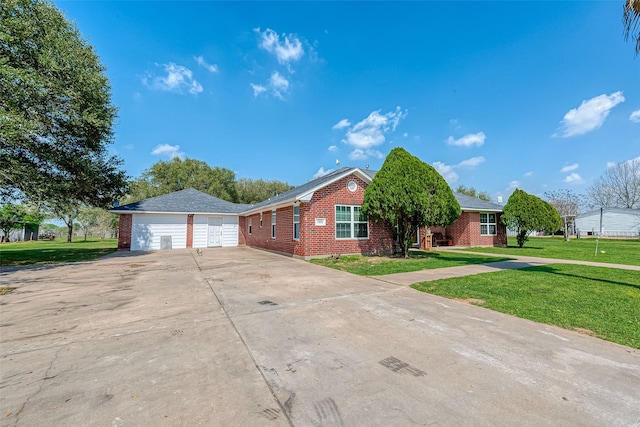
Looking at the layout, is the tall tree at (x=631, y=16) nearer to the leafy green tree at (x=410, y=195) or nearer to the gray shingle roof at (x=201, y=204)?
the leafy green tree at (x=410, y=195)

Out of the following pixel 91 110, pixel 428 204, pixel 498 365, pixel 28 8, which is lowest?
pixel 498 365

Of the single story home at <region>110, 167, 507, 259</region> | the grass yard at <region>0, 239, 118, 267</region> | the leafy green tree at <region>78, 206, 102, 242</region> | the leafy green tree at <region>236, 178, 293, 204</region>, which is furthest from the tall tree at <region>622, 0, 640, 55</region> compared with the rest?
the leafy green tree at <region>78, 206, 102, 242</region>

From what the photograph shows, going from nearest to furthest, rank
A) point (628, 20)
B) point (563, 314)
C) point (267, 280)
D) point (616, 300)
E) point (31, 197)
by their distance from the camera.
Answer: point (563, 314) → point (628, 20) → point (616, 300) → point (267, 280) → point (31, 197)

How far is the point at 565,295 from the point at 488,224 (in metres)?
15.7

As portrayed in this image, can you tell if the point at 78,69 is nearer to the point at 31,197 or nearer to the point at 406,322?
Answer: the point at 31,197

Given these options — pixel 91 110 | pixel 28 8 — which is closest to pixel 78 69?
pixel 91 110

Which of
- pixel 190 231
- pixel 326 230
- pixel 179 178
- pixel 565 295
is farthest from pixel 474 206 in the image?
pixel 179 178

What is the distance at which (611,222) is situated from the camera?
37188 mm

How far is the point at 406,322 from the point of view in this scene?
4441 millimetres

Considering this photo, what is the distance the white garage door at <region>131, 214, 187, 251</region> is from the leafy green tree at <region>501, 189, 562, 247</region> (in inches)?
890

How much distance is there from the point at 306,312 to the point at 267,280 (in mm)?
3203

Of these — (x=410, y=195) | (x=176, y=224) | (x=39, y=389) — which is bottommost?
(x=39, y=389)

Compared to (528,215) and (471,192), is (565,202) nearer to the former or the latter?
(471,192)

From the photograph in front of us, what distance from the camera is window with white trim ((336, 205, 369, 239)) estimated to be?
43.7ft
